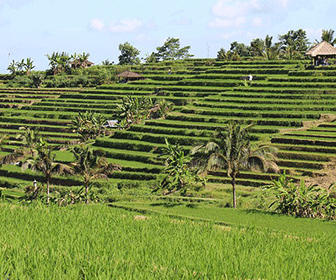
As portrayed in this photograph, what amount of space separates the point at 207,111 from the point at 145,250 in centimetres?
2836

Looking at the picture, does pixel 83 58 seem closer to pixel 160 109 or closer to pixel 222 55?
pixel 222 55

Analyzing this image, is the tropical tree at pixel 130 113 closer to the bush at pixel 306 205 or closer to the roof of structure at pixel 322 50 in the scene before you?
the roof of structure at pixel 322 50

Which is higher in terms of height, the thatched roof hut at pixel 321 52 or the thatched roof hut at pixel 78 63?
the thatched roof hut at pixel 78 63

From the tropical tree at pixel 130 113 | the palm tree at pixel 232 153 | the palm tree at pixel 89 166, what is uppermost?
the tropical tree at pixel 130 113

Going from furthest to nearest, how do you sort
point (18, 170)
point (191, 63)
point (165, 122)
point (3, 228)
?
point (191, 63) < point (165, 122) < point (18, 170) < point (3, 228)

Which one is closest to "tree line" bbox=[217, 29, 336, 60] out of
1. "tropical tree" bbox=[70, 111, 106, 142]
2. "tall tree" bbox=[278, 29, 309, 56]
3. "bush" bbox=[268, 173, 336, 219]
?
"tall tree" bbox=[278, 29, 309, 56]

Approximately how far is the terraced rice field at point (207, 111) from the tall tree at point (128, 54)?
20.2m

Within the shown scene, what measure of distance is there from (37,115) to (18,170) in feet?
51.5

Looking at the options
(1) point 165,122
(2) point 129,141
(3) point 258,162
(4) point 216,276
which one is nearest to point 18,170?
(2) point 129,141

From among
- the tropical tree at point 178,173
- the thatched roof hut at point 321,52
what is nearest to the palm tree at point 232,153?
the tropical tree at point 178,173

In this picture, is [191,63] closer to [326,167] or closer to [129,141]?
[129,141]

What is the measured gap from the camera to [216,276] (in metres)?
8.93

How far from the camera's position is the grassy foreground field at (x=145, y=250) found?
29.7ft

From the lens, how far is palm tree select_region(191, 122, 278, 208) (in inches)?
816
